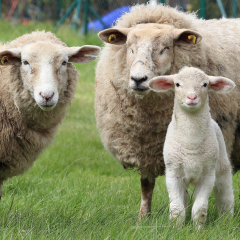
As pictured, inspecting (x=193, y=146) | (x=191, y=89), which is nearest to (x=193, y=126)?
(x=193, y=146)

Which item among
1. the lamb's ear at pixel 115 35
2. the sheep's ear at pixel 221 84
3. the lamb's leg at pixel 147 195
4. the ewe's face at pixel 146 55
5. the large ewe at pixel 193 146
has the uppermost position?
the lamb's ear at pixel 115 35

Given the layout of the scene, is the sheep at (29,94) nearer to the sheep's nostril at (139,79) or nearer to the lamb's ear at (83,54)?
the lamb's ear at (83,54)

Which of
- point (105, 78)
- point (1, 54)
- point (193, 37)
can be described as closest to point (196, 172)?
point (193, 37)

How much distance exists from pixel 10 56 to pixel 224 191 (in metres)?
1.98

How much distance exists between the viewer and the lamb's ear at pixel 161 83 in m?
3.02

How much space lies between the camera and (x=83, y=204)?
3775 millimetres

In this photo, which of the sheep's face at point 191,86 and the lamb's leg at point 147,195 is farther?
the lamb's leg at point 147,195

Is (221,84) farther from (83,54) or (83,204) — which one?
(83,204)

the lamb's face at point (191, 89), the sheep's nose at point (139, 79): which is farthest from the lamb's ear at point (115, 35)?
the lamb's face at point (191, 89)

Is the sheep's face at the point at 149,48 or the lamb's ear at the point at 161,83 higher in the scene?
the sheep's face at the point at 149,48

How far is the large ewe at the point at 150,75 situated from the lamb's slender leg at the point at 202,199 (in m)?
0.80

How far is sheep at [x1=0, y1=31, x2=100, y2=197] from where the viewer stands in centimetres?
344

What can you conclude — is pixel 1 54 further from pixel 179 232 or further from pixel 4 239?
pixel 179 232

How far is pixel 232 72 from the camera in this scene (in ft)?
13.0
